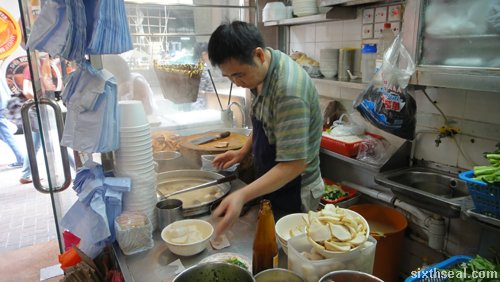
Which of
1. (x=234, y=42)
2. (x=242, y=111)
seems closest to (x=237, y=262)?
(x=234, y=42)

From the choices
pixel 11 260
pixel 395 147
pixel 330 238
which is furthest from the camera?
pixel 11 260

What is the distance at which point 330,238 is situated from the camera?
0.97 meters

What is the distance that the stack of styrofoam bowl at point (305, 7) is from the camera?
2945 mm

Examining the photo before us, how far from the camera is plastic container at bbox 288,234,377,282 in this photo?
3.10ft

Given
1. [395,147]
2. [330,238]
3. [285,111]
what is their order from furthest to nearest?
1. [395,147]
2. [285,111]
3. [330,238]

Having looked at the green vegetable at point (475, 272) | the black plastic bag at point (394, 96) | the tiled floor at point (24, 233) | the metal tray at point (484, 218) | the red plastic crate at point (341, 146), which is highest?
the black plastic bag at point (394, 96)

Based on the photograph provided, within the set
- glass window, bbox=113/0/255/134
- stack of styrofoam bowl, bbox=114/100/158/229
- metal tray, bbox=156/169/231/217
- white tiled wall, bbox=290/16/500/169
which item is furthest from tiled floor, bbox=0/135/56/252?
white tiled wall, bbox=290/16/500/169

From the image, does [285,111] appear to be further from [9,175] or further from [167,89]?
[9,175]

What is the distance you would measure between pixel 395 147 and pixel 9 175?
5.82 meters

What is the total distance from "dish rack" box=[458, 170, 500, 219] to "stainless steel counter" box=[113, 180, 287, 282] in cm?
113

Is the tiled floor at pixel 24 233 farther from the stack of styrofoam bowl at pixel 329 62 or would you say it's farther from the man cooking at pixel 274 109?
the stack of styrofoam bowl at pixel 329 62

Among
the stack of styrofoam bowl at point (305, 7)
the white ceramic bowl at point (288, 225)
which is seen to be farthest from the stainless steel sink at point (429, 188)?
the stack of styrofoam bowl at point (305, 7)

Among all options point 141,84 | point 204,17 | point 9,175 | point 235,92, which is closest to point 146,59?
point 141,84

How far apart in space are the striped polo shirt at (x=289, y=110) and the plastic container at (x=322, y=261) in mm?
472
